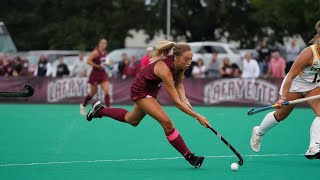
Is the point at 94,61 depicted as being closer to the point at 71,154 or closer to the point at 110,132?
the point at 110,132

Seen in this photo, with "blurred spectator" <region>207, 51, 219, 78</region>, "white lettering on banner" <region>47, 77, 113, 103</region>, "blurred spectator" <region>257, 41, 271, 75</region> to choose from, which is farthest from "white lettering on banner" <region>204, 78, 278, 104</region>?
"blurred spectator" <region>257, 41, 271, 75</region>

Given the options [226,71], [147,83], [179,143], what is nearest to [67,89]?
[226,71]

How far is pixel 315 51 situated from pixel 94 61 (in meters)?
10.1

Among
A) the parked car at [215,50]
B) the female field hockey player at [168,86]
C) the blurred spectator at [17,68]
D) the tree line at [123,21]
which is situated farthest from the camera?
the tree line at [123,21]

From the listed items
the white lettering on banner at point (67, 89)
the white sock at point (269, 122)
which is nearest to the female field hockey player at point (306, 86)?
the white sock at point (269, 122)

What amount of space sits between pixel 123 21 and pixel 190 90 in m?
25.2

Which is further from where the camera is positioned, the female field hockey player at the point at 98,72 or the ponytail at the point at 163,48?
the female field hockey player at the point at 98,72

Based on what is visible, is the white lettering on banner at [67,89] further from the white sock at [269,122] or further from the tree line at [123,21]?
the tree line at [123,21]

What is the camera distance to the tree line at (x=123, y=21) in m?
47.2

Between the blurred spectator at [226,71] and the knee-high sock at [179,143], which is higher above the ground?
the knee-high sock at [179,143]

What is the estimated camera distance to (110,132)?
50.5ft

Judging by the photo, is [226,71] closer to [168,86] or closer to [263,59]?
[263,59]

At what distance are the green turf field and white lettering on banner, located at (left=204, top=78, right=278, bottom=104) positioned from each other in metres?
4.92

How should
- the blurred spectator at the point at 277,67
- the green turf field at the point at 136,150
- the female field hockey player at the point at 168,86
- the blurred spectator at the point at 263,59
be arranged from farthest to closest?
the blurred spectator at the point at 263,59 → the blurred spectator at the point at 277,67 → the female field hockey player at the point at 168,86 → the green turf field at the point at 136,150
